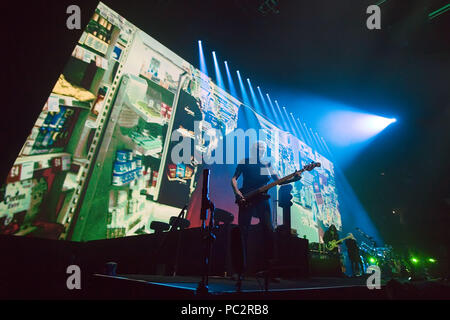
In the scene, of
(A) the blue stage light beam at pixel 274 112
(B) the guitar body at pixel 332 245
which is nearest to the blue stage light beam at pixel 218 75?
(A) the blue stage light beam at pixel 274 112

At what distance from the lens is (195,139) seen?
530cm

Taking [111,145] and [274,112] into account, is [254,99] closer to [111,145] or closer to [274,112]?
[274,112]

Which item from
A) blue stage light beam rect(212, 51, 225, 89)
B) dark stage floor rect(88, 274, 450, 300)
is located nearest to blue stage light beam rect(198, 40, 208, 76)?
blue stage light beam rect(212, 51, 225, 89)

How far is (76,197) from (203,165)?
8.85ft

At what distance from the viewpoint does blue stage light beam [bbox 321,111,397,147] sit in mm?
8680

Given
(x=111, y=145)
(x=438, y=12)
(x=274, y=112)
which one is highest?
(x=274, y=112)

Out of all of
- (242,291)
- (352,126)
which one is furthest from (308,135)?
(242,291)

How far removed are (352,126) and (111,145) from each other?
9339 millimetres

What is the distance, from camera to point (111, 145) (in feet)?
13.0

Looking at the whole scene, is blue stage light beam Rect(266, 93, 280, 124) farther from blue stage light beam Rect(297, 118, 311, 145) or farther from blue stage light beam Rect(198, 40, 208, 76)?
blue stage light beam Rect(198, 40, 208, 76)
